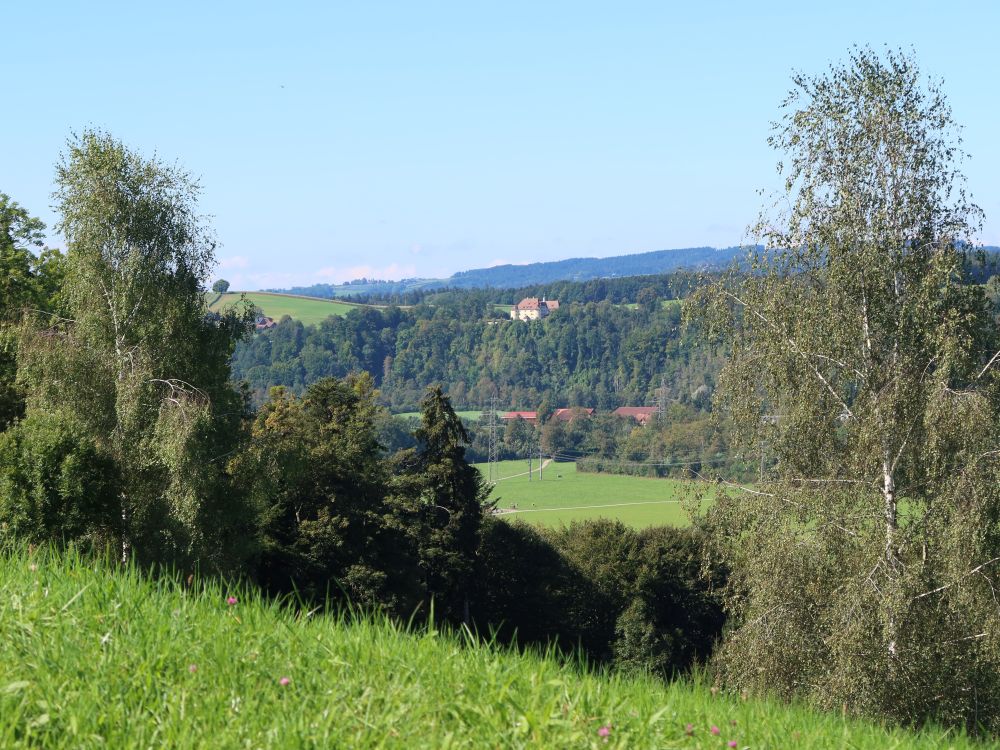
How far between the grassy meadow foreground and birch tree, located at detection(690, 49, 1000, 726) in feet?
44.1

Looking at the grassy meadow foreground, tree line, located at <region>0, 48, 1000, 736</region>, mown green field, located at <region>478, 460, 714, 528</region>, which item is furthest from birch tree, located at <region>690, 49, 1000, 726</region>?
mown green field, located at <region>478, 460, 714, 528</region>

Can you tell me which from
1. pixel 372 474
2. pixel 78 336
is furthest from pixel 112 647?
pixel 372 474

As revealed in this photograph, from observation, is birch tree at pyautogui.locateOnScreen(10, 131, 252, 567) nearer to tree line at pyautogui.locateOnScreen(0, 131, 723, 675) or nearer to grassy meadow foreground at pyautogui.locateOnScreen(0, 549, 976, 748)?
tree line at pyautogui.locateOnScreen(0, 131, 723, 675)

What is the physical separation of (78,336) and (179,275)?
3276 millimetres

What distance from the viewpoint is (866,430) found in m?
20.9

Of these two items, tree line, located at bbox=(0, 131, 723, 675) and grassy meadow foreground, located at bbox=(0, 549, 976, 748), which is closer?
grassy meadow foreground, located at bbox=(0, 549, 976, 748)

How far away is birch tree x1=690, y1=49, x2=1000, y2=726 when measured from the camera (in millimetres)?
20094

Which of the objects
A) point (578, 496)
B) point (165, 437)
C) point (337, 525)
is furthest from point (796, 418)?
point (578, 496)

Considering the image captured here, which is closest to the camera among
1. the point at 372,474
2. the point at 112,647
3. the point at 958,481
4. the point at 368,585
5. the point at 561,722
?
the point at 561,722

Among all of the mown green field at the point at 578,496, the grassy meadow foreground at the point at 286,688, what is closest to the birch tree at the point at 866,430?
the grassy meadow foreground at the point at 286,688

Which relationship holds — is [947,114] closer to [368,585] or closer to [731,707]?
[731,707]

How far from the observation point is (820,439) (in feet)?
72.1

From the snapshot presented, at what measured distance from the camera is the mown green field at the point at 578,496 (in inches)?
5133

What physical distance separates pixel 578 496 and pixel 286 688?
5909 inches
